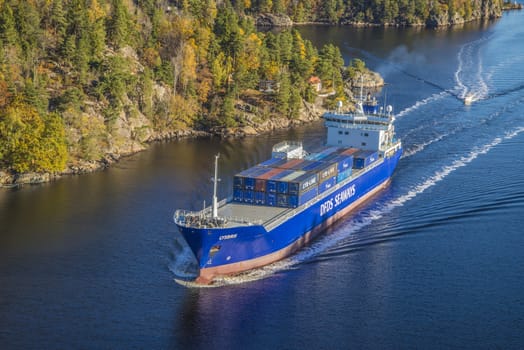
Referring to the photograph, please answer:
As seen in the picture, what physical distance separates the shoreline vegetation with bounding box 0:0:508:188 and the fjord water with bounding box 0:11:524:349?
5.48 metres

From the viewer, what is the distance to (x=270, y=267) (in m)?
64.9

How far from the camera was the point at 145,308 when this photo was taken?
5600 centimetres

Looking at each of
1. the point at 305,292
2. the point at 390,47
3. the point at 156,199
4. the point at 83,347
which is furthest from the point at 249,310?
the point at 390,47

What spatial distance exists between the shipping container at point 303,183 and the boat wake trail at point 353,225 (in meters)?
5.51

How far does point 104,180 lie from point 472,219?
4159cm

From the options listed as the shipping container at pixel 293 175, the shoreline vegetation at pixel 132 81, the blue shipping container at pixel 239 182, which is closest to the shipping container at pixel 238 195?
the blue shipping container at pixel 239 182

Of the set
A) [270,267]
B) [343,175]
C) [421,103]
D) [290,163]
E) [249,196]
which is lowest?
[270,267]

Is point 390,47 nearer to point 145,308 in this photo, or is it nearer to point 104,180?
point 104,180

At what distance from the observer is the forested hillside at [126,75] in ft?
297

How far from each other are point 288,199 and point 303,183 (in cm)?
208

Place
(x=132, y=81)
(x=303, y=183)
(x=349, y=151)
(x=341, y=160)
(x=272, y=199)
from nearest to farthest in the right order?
(x=303, y=183)
(x=272, y=199)
(x=341, y=160)
(x=349, y=151)
(x=132, y=81)

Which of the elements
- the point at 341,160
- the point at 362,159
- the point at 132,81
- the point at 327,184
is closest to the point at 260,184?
the point at 327,184

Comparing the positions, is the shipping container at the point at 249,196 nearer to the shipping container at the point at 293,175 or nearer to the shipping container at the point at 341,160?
the shipping container at the point at 293,175

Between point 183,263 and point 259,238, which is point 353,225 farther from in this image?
point 183,263
